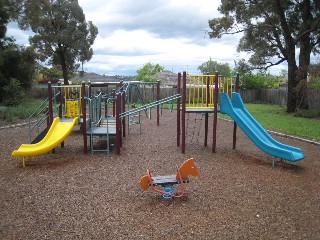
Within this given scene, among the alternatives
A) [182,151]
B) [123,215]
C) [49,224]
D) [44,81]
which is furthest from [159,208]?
[44,81]

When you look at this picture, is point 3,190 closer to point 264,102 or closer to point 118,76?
point 264,102

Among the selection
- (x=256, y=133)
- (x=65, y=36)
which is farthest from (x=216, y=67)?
(x=256, y=133)

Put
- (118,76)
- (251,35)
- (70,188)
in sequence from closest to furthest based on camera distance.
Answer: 1. (70,188)
2. (251,35)
3. (118,76)

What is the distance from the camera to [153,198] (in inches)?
211

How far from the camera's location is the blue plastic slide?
7.40m

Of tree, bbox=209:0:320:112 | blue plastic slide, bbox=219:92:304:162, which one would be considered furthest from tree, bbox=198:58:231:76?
blue plastic slide, bbox=219:92:304:162

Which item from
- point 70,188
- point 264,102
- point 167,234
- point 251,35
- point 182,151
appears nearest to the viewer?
point 167,234

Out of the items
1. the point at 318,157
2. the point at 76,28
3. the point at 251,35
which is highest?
the point at 76,28

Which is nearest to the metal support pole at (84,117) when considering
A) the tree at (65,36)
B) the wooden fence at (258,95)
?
the wooden fence at (258,95)

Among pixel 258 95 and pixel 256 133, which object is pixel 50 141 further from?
pixel 258 95

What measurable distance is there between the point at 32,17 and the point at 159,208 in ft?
60.8

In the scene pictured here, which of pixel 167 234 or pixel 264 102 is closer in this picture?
pixel 167 234

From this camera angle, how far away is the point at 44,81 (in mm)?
51219

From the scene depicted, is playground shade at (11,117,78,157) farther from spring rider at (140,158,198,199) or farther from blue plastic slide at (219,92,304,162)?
blue plastic slide at (219,92,304,162)
